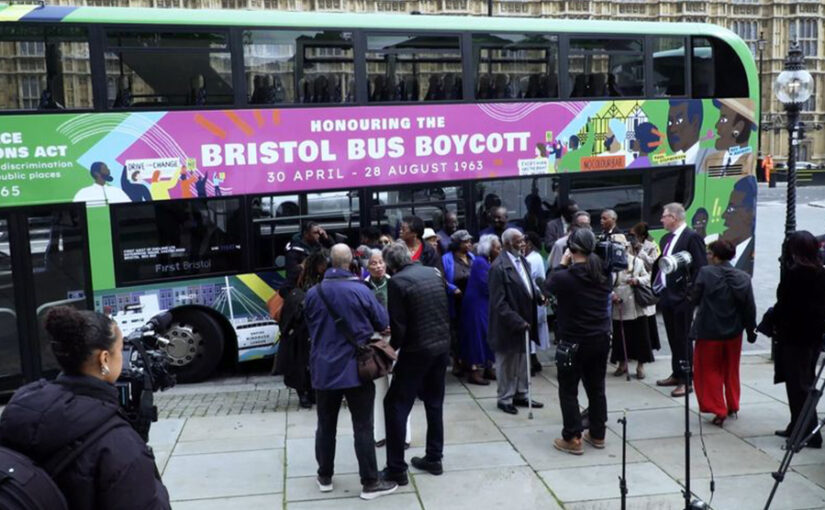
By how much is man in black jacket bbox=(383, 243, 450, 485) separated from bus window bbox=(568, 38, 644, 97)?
5.73 meters

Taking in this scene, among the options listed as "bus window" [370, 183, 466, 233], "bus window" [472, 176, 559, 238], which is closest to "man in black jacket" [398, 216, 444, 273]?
"bus window" [370, 183, 466, 233]

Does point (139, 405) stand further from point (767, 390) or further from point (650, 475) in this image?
point (767, 390)

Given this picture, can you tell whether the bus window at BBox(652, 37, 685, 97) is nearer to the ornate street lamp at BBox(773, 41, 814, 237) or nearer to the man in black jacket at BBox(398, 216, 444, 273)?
the ornate street lamp at BBox(773, 41, 814, 237)

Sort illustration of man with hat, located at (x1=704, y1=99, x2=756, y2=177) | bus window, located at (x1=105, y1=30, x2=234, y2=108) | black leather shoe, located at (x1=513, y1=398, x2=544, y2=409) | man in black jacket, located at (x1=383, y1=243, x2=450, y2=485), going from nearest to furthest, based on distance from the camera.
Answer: man in black jacket, located at (x1=383, y1=243, x2=450, y2=485), black leather shoe, located at (x1=513, y1=398, x2=544, y2=409), bus window, located at (x1=105, y1=30, x2=234, y2=108), illustration of man with hat, located at (x1=704, y1=99, x2=756, y2=177)

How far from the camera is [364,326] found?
5648 millimetres

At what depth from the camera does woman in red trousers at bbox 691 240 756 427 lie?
692cm

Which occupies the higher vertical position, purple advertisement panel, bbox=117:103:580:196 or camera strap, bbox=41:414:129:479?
purple advertisement panel, bbox=117:103:580:196

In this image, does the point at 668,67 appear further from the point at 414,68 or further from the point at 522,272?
the point at 522,272

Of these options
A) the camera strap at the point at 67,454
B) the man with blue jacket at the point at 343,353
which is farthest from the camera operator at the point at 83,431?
the man with blue jacket at the point at 343,353

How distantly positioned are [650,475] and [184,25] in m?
6.32

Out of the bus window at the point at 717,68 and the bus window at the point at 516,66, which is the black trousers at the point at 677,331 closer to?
the bus window at the point at 516,66

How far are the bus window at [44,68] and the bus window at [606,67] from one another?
590 centimetres

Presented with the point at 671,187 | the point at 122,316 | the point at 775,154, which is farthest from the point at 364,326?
the point at 775,154

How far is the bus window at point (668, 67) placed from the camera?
11.4 m
